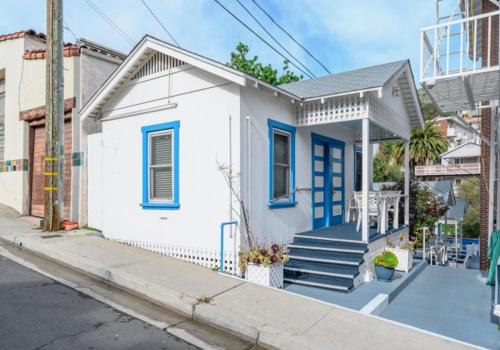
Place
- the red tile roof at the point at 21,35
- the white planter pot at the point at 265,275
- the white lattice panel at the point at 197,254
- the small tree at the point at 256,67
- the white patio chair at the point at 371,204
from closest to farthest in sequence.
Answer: the white planter pot at the point at 265,275
the white lattice panel at the point at 197,254
the white patio chair at the point at 371,204
the red tile roof at the point at 21,35
the small tree at the point at 256,67

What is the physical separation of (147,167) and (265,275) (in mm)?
3721

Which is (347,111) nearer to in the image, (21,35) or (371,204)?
(371,204)

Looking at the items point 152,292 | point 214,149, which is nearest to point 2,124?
point 214,149

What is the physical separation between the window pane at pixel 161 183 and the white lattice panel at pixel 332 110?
3087mm

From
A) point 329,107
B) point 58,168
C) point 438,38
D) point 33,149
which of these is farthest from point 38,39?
point 438,38

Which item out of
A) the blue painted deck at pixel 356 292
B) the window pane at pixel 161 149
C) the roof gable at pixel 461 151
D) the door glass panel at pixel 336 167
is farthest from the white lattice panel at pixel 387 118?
the roof gable at pixel 461 151

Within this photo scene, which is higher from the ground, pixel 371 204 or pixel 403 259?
pixel 371 204

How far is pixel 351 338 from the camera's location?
153 inches

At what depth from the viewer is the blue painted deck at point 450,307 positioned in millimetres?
4672

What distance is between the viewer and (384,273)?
6.72 m

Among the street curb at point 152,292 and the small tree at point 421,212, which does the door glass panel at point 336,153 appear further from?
the street curb at point 152,292

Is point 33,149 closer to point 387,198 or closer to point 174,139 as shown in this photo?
point 174,139

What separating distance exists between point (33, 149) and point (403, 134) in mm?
11074

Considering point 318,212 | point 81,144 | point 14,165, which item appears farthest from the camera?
point 14,165
